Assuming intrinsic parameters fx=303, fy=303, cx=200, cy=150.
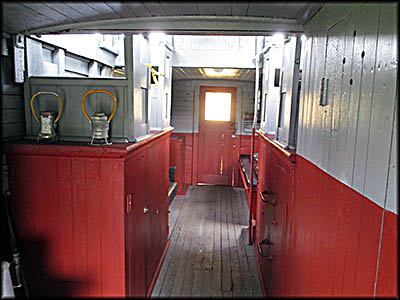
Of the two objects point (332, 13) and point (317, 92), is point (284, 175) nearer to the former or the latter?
point (317, 92)

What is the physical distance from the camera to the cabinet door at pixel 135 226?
2202 mm

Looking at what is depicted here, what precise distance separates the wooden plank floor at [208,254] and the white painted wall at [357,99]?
6.98 feet

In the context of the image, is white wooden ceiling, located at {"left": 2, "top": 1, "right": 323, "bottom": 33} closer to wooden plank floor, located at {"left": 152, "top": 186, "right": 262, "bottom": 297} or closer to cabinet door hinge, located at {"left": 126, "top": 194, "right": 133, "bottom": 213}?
cabinet door hinge, located at {"left": 126, "top": 194, "right": 133, "bottom": 213}

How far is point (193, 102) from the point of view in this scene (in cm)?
738

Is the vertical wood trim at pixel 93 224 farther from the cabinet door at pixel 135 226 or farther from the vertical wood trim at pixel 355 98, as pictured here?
the vertical wood trim at pixel 355 98

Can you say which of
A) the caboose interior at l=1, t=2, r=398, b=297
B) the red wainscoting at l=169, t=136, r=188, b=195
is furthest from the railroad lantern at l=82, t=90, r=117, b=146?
the red wainscoting at l=169, t=136, r=188, b=195

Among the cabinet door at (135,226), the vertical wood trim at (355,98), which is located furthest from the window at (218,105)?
the vertical wood trim at (355,98)

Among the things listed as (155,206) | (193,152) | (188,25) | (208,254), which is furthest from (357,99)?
(193,152)

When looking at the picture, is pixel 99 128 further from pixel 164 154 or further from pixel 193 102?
pixel 193 102

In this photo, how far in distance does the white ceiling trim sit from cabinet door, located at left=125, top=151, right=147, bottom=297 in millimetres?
974

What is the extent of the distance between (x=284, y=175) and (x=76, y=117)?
1.70 meters

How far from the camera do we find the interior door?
7.36 m

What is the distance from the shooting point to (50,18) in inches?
79.0

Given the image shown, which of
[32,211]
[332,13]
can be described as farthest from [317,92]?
[32,211]
